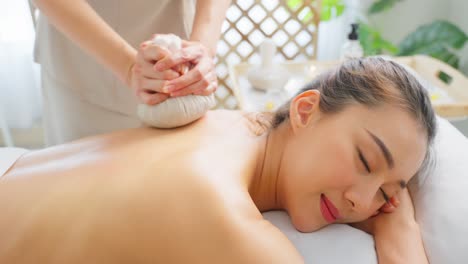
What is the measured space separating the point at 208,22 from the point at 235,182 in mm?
523

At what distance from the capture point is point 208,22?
4.07 ft

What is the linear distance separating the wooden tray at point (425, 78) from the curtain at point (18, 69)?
1.13 m

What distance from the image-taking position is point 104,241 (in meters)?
0.80

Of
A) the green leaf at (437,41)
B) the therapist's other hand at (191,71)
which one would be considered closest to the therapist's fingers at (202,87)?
the therapist's other hand at (191,71)

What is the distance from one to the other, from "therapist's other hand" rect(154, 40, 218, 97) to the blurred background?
4.26 ft

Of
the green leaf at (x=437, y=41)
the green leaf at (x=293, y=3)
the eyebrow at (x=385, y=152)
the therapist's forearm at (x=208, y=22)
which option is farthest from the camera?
the green leaf at (x=293, y=3)

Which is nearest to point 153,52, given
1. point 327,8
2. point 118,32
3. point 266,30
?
point 118,32

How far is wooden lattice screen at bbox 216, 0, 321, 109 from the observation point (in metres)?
2.65

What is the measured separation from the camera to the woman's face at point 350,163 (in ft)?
3.13

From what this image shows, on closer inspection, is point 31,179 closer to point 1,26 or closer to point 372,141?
point 372,141

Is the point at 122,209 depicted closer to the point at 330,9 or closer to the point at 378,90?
the point at 378,90

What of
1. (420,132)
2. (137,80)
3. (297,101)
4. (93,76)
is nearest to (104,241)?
(137,80)

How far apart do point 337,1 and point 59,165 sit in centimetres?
205

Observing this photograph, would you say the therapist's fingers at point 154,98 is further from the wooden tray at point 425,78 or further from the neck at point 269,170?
the wooden tray at point 425,78
